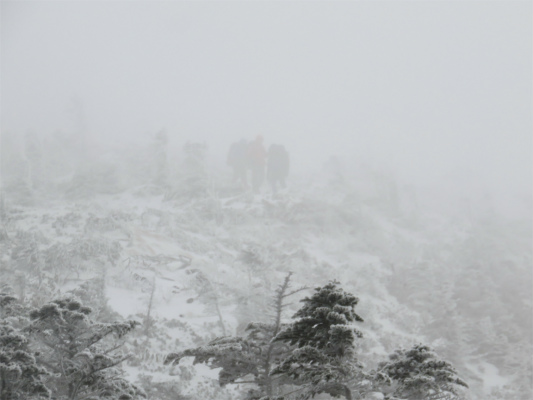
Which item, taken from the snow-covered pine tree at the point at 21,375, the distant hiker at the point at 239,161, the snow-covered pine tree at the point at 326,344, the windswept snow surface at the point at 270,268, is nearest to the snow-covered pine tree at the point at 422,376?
the snow-covered pine tree at the point at 326,344

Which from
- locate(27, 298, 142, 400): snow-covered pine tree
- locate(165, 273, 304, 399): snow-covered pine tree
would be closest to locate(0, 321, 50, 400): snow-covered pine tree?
locate(27, 298, 142, 400): snow-covered pine tree

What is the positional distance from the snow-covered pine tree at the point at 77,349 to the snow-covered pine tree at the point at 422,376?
6.69m

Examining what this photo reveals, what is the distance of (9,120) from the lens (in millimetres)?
91125

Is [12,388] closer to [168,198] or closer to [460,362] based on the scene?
[460,362]

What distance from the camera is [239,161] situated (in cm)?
6356

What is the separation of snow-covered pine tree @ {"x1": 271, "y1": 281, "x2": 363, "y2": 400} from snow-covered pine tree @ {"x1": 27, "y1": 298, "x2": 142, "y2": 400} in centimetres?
550

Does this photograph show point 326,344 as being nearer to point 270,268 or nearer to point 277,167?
point 270,268

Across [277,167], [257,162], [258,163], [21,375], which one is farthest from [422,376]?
[277,167]

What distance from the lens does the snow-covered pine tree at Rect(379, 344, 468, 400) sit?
6.79 metres

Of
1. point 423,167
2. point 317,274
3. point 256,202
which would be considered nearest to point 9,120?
point 256,202

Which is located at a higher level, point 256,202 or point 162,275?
point 256,202

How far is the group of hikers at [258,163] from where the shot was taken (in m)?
62.8

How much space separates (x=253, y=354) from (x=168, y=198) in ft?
154

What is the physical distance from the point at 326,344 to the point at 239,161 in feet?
Answer: 192
